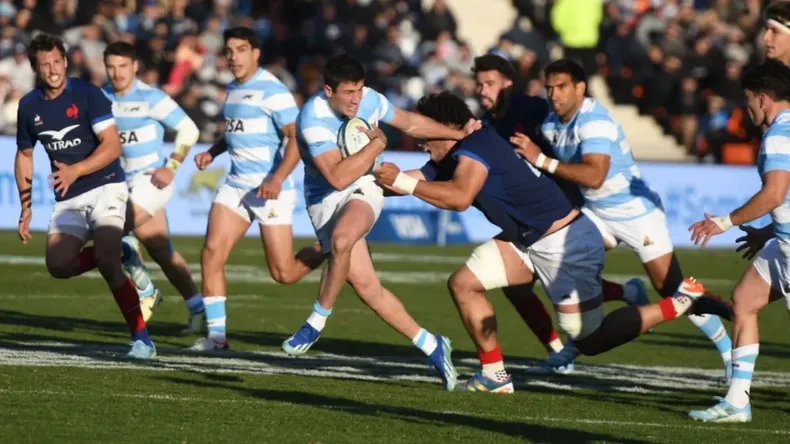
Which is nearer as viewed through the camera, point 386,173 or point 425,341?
point 386,173

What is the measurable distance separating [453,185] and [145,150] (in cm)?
431

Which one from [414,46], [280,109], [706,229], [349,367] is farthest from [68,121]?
[414,46]

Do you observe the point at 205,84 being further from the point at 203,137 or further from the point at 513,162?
the point at 513,162

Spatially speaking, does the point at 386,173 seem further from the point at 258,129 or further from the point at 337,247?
the point at 258,129

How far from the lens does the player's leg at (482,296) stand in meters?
10.0

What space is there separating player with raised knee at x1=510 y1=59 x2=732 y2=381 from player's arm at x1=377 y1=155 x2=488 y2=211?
4.11 ft

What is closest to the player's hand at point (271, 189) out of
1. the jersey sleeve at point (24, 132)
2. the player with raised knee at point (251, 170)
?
the player with raised knee at point (251, 170)

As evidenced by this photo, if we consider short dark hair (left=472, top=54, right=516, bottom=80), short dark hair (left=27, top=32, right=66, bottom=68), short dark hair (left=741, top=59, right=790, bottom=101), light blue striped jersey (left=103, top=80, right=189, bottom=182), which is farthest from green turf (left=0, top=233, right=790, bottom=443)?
short dark hair (left=472, top=54, right=516, bottom=80)

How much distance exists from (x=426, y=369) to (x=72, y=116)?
3065 mm

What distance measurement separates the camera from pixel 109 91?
42.9 feet

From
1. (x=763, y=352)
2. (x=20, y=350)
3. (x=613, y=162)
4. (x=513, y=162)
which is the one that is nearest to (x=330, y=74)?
(x=513, y=162)

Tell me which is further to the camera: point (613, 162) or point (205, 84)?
point (205, 84)

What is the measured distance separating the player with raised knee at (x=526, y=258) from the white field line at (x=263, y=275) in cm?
745

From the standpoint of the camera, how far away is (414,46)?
92.6 feet
